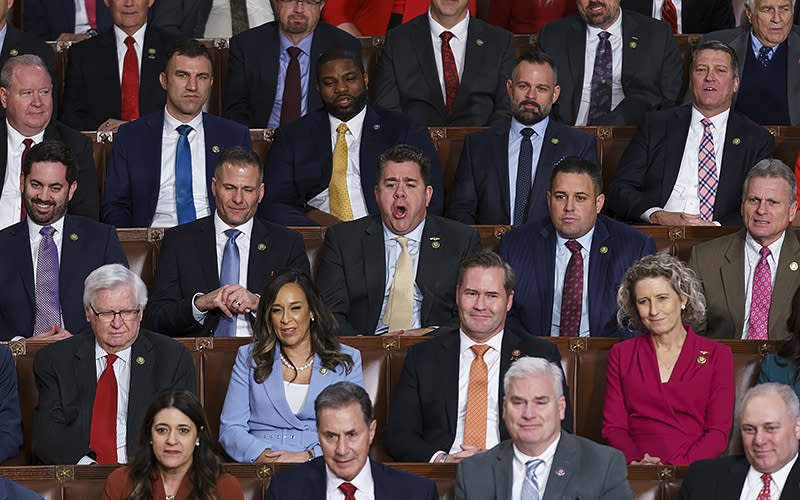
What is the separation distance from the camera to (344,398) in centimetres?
325

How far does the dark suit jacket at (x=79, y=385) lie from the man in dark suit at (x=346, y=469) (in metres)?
0.58

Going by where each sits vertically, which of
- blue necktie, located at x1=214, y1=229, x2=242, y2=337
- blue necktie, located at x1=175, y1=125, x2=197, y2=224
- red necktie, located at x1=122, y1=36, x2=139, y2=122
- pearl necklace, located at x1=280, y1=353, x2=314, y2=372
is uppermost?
red necktie, located at x1=122, y1=36, x2=139, y2=122

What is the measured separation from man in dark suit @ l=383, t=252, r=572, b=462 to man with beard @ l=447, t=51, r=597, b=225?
3.69ft

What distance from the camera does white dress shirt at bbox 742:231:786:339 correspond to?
418 cm

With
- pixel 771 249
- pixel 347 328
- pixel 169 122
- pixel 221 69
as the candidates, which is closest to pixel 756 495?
pixel 771 249

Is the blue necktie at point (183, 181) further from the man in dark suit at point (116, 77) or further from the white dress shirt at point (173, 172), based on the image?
the man in dark suit at point (116, 77)

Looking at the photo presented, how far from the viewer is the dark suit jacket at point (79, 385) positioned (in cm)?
367

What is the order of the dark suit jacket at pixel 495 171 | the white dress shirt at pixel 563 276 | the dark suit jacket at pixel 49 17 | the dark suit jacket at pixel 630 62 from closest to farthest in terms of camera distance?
the white dress shirt at pixel 563 276 < the dark suit jacket at pixel 495 171 < the dark suit jacket at pixel 630 62 < the dark suit jacket at pixel 49 17

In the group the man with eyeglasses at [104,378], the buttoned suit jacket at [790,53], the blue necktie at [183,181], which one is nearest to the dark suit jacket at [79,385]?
the man with eyeglasses at [104,378]

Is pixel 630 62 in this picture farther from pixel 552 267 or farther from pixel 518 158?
pixel 552 267

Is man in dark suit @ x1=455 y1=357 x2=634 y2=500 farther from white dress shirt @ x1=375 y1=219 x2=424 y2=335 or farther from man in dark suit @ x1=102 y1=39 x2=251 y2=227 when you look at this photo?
man in dark suit @ x1=102 y1=39 x2=251 y2=227

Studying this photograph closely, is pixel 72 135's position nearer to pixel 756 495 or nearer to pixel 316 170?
pixel 316 170

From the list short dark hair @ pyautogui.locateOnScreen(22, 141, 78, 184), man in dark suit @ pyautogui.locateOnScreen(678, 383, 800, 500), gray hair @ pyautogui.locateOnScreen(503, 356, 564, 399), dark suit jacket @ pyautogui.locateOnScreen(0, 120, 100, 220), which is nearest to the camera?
man in dark suit @ pyautogui.locateOnScreen(678, 383, 800, 500)

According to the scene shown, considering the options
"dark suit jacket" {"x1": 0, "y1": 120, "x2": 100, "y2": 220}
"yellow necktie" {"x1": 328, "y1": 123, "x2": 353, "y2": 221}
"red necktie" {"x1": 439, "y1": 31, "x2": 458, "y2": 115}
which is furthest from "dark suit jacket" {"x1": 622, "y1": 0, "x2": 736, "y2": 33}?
"dark suit jacket" {"x1": 0, "y1": 120, "x2": 100, "y2": 220}
